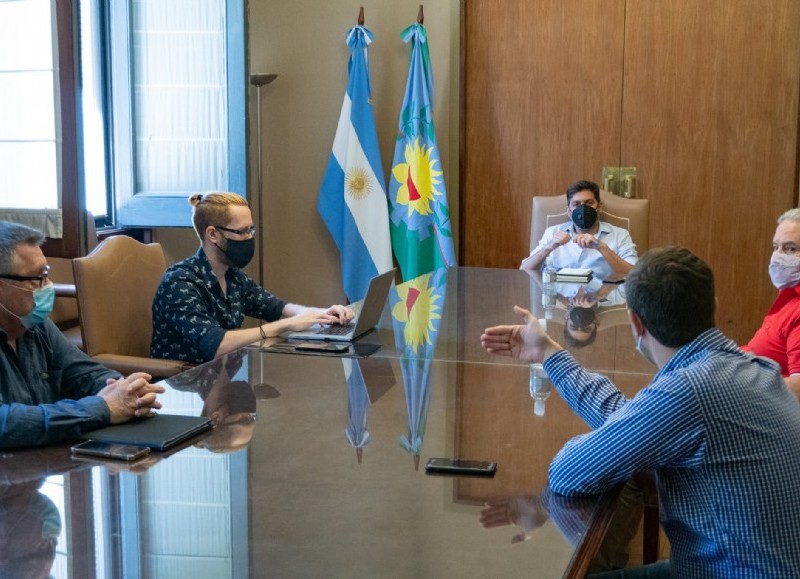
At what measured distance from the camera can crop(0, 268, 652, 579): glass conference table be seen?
4.45 feet

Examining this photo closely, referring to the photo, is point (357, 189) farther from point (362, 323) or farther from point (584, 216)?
point (362, 323)

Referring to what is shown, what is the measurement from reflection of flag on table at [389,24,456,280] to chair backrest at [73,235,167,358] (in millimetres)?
2475

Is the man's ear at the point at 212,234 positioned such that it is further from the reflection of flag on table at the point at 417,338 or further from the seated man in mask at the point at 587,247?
the seated man in mask at the point at 587,247

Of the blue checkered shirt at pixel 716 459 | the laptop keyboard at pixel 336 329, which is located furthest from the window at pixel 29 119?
the blue checkered shirt at pixel 716 459

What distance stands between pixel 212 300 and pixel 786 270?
1.69 metres

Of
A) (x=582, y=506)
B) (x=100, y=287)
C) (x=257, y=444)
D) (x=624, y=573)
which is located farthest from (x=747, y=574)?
(x=100, y=287)

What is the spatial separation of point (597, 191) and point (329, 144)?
193 cm

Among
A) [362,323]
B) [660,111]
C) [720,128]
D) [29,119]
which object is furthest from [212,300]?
[720,128]

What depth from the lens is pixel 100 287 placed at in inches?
122

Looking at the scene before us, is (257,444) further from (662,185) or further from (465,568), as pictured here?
(662,185)

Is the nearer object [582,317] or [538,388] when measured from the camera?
[538,388]

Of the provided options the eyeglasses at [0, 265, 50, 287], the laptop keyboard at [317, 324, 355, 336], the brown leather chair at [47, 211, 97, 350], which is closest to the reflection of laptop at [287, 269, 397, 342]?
the laptop keyboard at [317, 324, 355, 336]

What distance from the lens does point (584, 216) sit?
14.9 feet

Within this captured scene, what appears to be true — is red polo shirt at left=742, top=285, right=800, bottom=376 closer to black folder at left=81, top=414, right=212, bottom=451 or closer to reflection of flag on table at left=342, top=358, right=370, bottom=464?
reflection of flag on table at left=342, top=358, right=370, bottom=464
